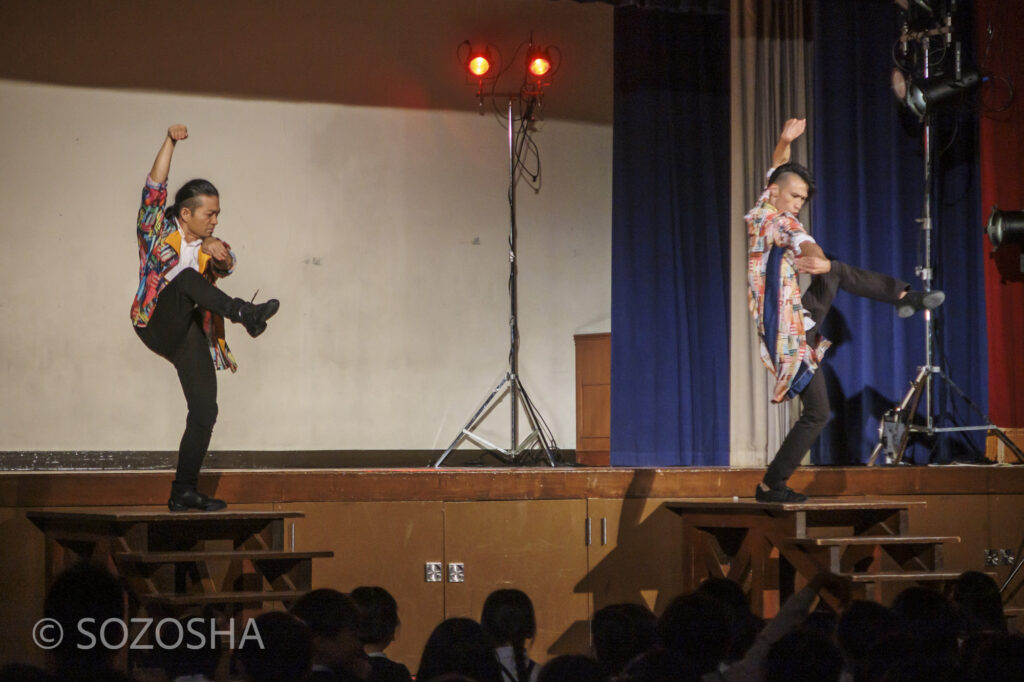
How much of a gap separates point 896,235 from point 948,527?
1.73 metres

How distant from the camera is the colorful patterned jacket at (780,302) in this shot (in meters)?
4.48

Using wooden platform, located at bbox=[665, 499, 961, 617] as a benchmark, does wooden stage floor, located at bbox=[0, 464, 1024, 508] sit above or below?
above

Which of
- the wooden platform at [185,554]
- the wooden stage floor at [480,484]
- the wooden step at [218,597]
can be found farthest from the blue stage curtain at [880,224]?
the wooden step at [218,597]

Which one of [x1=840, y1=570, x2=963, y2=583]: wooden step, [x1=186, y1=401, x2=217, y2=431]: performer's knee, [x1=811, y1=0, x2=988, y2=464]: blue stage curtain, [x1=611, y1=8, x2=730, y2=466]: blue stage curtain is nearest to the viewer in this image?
[x1=840, y1=570, x2=963, y2=583]: wooden step

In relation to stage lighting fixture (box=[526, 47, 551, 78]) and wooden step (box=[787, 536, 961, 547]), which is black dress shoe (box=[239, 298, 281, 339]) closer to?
wooden step (box=[787, 536, 961, 547])

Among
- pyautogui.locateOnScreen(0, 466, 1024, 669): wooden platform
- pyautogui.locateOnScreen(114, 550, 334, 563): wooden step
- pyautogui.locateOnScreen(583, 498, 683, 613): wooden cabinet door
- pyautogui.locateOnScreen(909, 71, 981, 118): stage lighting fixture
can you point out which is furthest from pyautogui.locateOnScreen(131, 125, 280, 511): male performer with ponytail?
pyautogui.locateOnScreen(909, 71, 981, 118): stage lighting fixture

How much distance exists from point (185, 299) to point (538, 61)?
10.8 feet

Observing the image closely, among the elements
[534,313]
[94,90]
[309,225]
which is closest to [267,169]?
[309,225]

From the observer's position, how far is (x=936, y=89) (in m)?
5.96

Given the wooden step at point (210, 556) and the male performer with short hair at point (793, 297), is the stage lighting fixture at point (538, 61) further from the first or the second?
the wooden step at point (210, 556)

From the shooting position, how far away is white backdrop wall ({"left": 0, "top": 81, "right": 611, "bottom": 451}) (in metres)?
6.39

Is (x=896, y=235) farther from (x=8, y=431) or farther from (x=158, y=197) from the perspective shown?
(x=8, y=431)

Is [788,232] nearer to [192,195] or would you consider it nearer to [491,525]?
[491,525]

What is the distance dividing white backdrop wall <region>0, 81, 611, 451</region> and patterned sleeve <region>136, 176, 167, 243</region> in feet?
7.76
